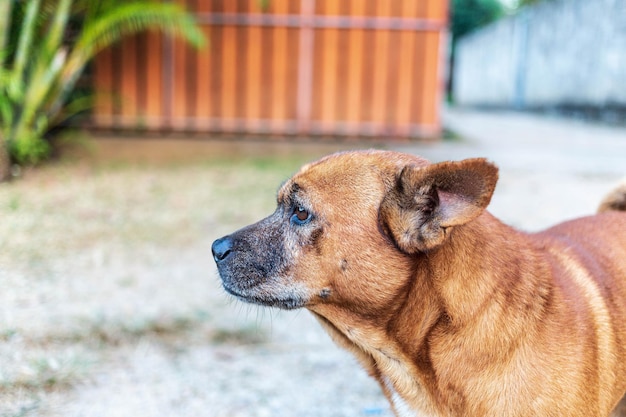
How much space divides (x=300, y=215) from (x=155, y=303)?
7.76 ft

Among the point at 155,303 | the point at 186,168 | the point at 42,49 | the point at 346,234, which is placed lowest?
the point at 155,303

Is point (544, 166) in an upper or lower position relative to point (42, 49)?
A: lower

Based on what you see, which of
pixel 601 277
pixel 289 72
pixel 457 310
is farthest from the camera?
pixel 289 72

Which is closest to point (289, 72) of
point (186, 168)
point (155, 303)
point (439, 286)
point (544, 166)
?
point (186, 168)

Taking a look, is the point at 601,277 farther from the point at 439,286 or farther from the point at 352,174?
the point at 352,174

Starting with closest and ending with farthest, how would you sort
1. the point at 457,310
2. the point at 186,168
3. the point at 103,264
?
the point at 457,310 < the point at 103,264 < the point at 186,168

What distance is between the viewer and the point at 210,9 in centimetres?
1048

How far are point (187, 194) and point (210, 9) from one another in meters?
4.12

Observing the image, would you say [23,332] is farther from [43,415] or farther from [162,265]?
[162,265]

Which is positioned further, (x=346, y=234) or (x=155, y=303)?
(x=155, y=303)

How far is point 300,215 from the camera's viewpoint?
8.48ft

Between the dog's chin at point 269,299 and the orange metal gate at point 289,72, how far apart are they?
842cm

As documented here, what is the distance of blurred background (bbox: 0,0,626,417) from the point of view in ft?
11.7

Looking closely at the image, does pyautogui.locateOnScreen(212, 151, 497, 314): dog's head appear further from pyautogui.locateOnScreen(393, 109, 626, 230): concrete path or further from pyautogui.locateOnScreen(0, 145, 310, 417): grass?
pyautogui.locateOnScreen(393, 109, 626, 230): concrete path
